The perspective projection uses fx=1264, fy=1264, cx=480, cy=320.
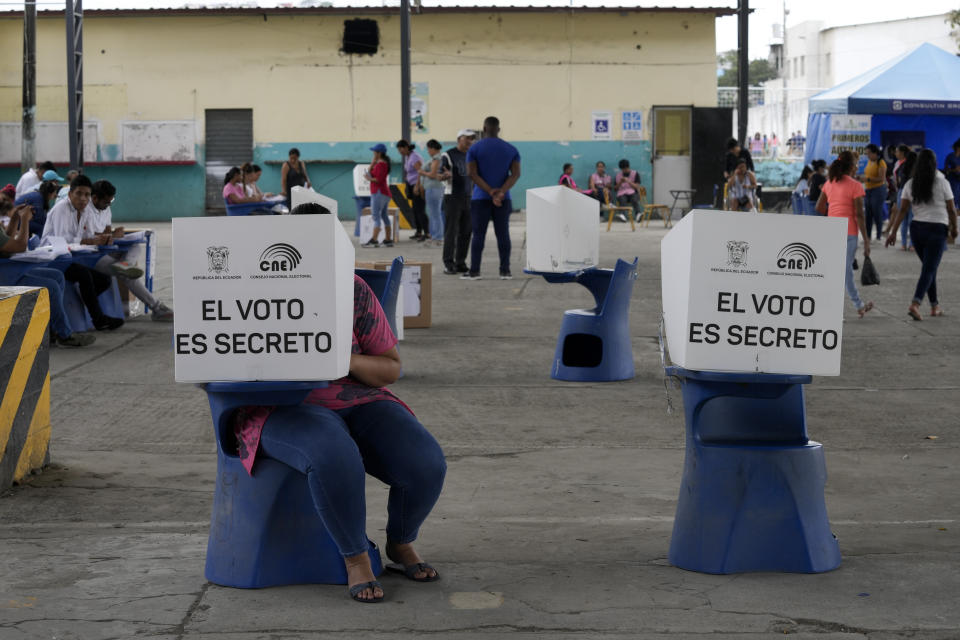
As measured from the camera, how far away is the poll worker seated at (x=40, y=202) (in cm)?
1233

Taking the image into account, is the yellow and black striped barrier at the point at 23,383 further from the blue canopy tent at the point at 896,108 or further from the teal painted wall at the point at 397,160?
the teal painted wall at the point at 397,160

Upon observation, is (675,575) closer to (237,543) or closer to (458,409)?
(237,543)

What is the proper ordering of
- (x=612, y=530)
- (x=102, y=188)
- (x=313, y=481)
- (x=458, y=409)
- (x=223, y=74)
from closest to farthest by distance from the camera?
(x=313, y=481)
(x=612, y=530)
(x=458, y=409)
(x=102, y=188)
(x=223, y=74)

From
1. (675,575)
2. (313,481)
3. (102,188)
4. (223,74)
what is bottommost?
(675,575)

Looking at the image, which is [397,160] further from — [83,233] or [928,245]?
[928,245]

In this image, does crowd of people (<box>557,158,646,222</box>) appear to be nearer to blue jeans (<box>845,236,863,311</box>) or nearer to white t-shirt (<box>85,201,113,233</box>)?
blue jeans (<box>845,236,863,311</box>)

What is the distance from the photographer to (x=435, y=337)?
11000mm

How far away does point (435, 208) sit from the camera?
840 inches

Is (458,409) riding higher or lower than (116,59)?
lower

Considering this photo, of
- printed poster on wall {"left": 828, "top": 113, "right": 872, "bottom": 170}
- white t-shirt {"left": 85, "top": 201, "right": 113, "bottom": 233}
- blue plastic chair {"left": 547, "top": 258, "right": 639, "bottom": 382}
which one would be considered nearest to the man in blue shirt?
white t-shirt {"left": 85, "top": 201, "right": 113, "bottom": 233}

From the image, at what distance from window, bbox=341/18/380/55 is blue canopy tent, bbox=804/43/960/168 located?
38.9 feet

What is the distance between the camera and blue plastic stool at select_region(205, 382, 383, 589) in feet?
14.4

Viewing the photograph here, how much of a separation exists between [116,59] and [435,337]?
79.8ft

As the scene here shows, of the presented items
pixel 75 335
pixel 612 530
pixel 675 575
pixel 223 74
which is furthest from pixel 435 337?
pixel 223 74
